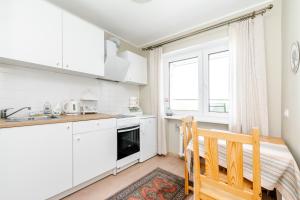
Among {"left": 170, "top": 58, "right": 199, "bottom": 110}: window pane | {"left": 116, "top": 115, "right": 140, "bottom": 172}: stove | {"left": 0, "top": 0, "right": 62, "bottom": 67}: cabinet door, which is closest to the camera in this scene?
{"left": 0, "top": 0, "right": 62, "bottom": 67}: cabinet door

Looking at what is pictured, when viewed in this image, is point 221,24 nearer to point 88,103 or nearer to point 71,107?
point 88,103

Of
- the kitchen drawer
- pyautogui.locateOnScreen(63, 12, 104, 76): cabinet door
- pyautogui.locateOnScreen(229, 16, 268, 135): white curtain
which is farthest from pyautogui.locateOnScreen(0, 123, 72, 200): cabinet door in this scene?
pyautogui.locateOnScreen(229, 16, 268, 135): white curtain

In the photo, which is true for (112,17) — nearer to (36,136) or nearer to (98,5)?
(98,5)

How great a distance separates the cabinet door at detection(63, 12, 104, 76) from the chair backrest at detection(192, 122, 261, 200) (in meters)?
1.69

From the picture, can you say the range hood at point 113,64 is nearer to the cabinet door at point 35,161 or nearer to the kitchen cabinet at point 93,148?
the kitchen cabinet at point 93,148

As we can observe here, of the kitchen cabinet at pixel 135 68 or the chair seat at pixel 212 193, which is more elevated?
the kitchen cabinet at pixel 135 68

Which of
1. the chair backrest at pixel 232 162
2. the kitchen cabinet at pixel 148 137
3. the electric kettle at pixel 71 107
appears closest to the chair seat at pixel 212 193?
the chair backrest at pixel 232 162

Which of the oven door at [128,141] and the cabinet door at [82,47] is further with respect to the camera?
the oven door at [128,141]

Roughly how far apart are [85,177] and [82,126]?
0.65 m

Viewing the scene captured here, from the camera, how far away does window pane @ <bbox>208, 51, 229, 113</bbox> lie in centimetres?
230

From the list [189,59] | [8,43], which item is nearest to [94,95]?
[8,43]

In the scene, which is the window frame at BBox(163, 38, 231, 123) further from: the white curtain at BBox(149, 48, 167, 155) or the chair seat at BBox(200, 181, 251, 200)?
the chair seat at BBox(200, 181, 251, 200)

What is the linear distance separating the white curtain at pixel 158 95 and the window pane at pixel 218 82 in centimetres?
94

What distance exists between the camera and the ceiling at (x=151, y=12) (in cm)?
185
